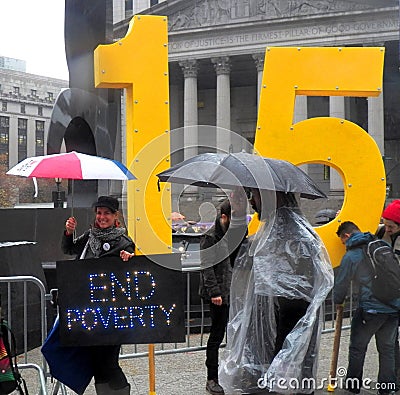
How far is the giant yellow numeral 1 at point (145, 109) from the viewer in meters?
6.51

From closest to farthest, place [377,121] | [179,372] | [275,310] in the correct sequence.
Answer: [275,310] → [179,372] → [377,121]

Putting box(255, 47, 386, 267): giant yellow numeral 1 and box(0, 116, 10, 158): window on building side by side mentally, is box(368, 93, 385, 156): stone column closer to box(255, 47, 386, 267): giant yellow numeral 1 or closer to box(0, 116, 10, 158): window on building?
box(0, 116, 10, 158): window on building

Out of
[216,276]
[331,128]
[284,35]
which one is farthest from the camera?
[284,35]

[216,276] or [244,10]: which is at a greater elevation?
[244,10]

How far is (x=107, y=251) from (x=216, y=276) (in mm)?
964

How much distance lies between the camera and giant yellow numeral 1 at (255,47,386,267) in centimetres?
632

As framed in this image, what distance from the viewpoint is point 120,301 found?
13.9 ft

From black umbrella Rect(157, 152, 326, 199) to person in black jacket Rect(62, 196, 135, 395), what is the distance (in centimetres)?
45

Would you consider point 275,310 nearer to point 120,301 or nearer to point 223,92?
point 120,301

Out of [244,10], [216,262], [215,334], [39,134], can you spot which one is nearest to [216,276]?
[216,262]

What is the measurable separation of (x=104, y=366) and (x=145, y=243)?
254cm

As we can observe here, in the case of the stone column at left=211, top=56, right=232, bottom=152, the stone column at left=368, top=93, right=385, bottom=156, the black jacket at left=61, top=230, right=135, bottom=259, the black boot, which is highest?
the stone column at left=211, top=56, right=232, bottom=152

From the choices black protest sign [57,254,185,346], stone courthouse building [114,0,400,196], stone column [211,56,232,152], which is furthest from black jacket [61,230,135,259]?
stone column [211,56,232,152]

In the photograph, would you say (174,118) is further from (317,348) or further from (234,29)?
(317,348)
